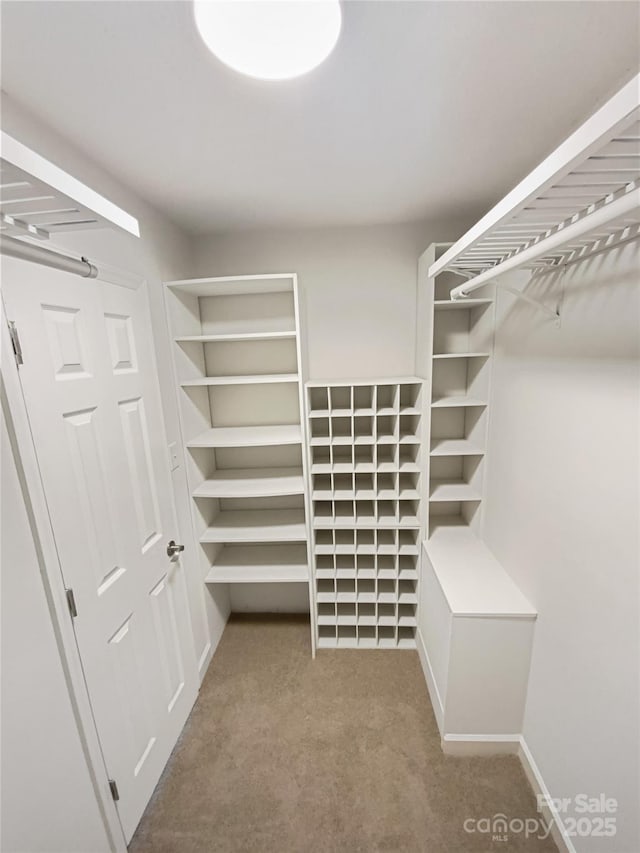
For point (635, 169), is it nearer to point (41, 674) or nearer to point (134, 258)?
point (134, 258)

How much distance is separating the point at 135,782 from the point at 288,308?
2.36 metres

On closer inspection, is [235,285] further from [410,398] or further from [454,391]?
[454,391]

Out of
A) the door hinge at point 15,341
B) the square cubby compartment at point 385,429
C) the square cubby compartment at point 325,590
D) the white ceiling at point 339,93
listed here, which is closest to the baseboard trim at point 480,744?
the square cubby compartment at point 325,590

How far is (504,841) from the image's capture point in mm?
1262

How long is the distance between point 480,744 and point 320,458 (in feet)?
5.25

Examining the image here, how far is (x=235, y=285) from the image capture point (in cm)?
180

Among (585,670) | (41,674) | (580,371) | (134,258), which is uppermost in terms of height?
(134,258)

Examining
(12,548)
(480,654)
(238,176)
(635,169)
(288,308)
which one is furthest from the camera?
(288,308)

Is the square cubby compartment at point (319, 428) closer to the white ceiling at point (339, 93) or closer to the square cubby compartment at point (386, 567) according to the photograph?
the square cubby compartment at point (386, 567)

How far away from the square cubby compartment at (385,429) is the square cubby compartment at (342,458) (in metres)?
0.22

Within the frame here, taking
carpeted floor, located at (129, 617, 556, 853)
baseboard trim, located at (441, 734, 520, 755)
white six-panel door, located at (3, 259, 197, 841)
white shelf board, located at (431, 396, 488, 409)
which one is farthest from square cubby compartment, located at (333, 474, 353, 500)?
baseboard trim, located at (441, 734, 520, 755)

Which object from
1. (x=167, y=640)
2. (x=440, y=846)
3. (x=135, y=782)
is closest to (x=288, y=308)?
(x=167, y=640)

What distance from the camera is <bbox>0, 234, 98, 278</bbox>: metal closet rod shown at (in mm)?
744

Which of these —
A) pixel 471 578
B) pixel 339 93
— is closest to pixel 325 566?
pixel 471 578
